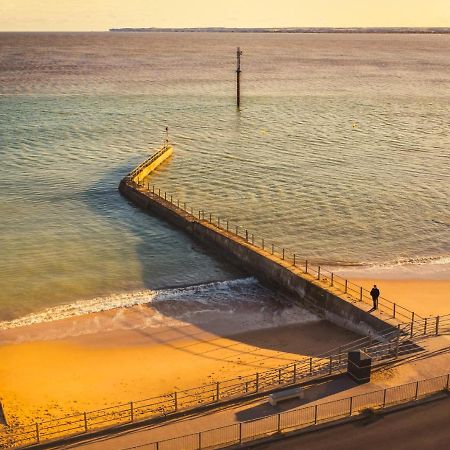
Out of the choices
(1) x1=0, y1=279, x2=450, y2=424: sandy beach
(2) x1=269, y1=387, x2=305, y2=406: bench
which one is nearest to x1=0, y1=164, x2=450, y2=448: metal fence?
(1) x1=0, y1=279, x2=450, y2=424: sandy beach

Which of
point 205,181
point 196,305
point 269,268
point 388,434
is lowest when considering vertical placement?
point 196,305

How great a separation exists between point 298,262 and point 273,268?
4549 millimetres

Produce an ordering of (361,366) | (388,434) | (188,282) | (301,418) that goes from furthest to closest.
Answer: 1. (188,282)
2. (361,366)
3. (301,418)
4. (388,434)

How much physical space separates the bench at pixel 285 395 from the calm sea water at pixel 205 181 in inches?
586

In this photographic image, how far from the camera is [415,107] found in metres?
102

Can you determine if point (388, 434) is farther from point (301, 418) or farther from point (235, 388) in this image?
point (235, 388)

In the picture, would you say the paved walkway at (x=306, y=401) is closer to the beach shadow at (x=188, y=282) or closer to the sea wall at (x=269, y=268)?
the sea wall at (x=269, y=268)

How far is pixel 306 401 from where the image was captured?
20.7 meters

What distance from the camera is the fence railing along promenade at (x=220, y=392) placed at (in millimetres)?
20375

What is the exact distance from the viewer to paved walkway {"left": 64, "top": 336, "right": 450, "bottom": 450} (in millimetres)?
19188

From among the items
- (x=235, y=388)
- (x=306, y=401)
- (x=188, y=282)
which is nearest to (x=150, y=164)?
(x=188, y=282)

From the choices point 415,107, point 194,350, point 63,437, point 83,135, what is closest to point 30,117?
point 83,135

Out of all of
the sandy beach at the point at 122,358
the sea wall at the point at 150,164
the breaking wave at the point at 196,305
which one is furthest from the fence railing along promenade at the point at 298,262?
the sandy beach at the point at 122,358

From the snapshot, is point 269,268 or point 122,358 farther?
point 269,268
